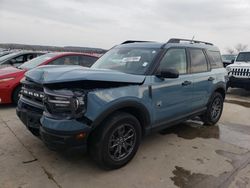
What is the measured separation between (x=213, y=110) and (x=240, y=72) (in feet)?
16.5

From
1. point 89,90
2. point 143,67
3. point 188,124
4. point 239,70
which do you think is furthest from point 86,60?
point 239,70

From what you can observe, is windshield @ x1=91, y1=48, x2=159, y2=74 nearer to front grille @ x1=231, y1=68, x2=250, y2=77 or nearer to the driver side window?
the driver side window

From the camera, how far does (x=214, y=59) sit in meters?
5.38

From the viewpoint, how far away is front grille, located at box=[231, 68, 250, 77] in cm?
942

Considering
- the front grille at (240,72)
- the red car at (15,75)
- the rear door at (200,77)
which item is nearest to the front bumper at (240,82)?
the front grille at (240,72)

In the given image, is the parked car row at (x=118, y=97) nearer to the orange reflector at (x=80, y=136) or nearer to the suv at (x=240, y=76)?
the orange reflector at (x=80, y=136)

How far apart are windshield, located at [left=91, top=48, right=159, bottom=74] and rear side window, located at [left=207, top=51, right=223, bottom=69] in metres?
1.84

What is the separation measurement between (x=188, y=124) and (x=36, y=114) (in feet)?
11.4

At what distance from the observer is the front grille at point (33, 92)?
10.9 feet

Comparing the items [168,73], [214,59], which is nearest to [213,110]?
[214,59]

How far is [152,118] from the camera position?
147 inches

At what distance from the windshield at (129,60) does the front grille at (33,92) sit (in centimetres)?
124

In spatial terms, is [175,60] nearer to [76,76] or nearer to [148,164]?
[148,164]

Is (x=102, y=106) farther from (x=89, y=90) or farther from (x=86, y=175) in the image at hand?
(x=86, y=175)
